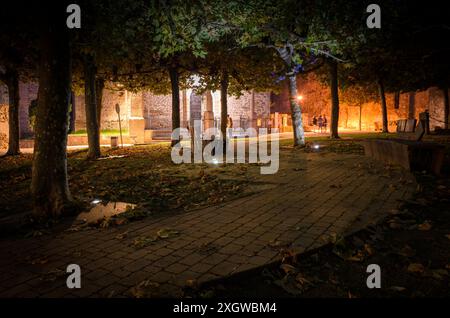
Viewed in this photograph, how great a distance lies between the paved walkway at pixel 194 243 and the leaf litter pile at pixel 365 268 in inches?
6.5

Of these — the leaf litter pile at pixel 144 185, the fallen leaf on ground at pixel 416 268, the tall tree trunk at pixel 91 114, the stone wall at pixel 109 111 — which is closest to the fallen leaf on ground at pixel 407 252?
the fallen leaf on ground at pixel 416 268

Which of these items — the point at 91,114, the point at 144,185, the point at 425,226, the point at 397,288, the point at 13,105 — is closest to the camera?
the point at 397,288

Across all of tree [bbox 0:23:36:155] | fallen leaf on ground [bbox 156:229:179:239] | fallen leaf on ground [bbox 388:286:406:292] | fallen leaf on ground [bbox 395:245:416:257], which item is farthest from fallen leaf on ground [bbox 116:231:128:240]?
tree [bbox 0:23:36:155]

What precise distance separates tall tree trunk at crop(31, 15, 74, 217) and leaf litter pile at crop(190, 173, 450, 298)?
3739 millimetres

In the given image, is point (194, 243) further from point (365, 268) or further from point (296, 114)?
point (296, 114)

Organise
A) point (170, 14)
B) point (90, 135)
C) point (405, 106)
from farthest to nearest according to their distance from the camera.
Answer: point (405, 106) < point (90, 135) < point (170, 14)

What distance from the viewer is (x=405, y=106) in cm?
3139

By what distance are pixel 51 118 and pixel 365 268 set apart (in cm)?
508

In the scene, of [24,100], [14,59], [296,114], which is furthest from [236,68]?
[24,100]

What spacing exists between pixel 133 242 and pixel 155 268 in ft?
2.93

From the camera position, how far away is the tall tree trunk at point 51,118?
18.1ft

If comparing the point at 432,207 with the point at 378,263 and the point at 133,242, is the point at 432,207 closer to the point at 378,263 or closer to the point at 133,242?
the point at 378,263

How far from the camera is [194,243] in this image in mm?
4160

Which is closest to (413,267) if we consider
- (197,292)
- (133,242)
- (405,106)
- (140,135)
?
(197,292)
